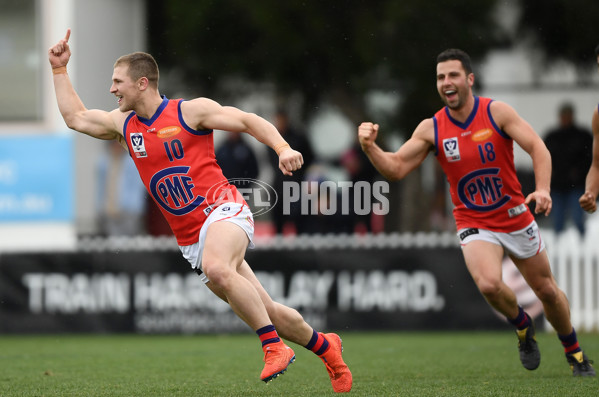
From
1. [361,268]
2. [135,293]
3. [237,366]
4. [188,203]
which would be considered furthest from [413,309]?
[188,203]

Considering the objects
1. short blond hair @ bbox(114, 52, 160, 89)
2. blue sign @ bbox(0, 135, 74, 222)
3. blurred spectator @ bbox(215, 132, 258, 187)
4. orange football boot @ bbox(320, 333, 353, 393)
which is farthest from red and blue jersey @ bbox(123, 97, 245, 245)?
blue sign @ bbox(0, 135, 74, 222)

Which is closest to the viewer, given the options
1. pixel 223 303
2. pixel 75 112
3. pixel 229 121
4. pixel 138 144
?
pixel 229 121

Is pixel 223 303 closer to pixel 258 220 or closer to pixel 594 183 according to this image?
pixel 258 220

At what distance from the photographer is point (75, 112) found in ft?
22.8

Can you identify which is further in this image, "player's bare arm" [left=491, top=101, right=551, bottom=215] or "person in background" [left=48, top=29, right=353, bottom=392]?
"player's bare arm" [left=491, top=101, right=551, bottom=215]

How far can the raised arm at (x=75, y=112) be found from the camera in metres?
6.85

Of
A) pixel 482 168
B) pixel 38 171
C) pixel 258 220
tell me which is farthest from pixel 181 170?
pixel 258 220

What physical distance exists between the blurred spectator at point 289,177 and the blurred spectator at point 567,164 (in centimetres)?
315

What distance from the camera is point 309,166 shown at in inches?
529

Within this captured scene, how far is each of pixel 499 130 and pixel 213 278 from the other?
245 centimetres

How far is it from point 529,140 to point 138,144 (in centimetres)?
269

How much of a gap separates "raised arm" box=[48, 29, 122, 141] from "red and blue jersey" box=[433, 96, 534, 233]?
236 centimetres

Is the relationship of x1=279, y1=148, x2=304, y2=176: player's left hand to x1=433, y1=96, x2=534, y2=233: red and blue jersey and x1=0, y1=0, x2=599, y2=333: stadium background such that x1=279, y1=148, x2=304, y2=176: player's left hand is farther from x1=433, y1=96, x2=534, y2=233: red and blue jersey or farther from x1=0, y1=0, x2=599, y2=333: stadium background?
x1=0, y1=0, x2=599, y2=333: stadium background

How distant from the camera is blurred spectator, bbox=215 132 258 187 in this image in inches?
497
